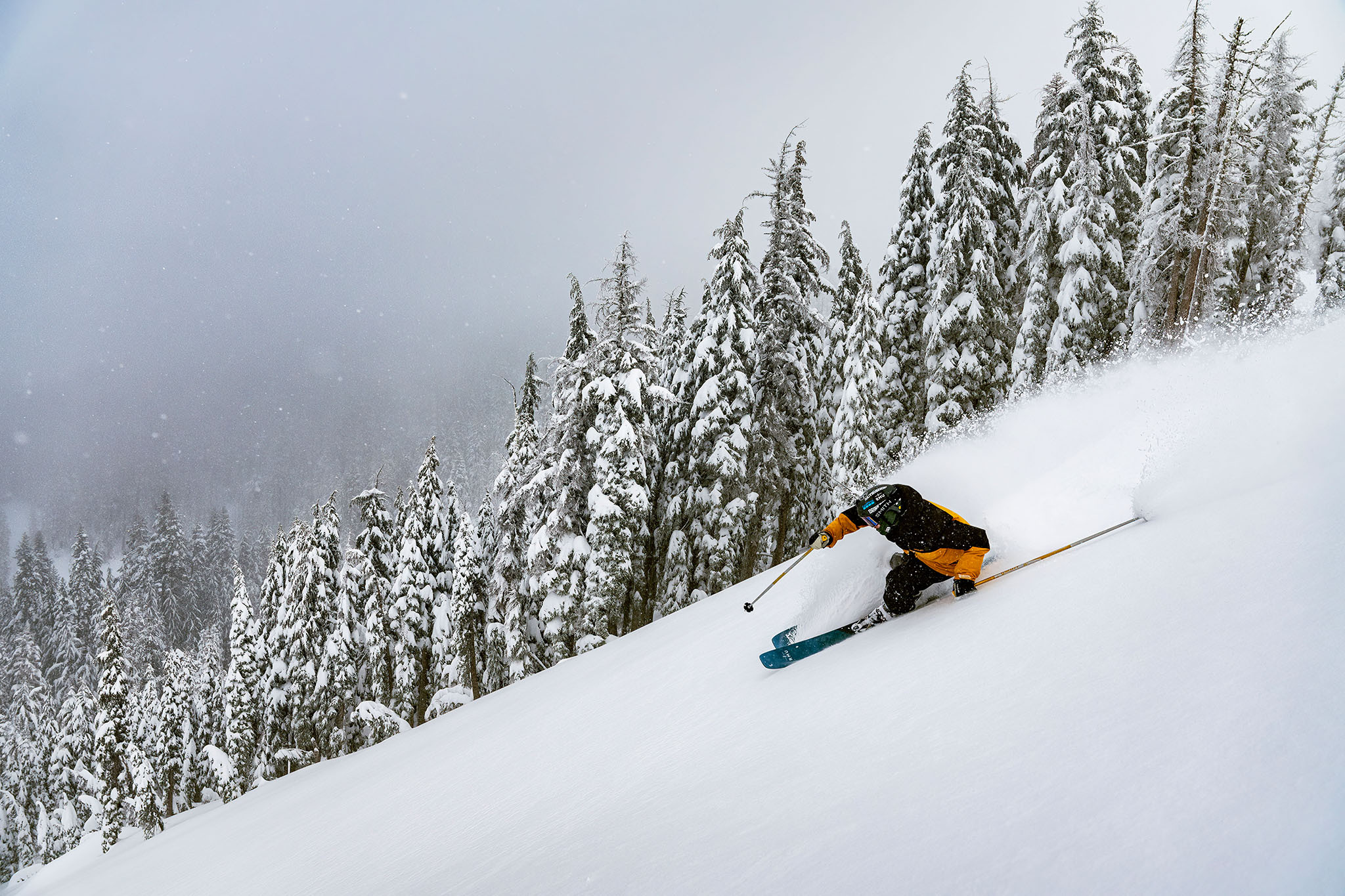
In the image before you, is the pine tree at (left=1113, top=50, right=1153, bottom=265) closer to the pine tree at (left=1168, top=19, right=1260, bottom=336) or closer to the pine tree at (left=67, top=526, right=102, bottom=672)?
the pine tree at (left=1168, top=19, right=1260, bottom=336)

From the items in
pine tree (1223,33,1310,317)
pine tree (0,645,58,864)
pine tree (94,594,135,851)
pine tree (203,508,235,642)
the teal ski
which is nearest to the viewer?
the teal ski

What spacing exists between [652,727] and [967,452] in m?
6.42

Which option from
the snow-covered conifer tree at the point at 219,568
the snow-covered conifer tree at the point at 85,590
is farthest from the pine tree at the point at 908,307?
the snow-covered conifer tree at the point at 219,568

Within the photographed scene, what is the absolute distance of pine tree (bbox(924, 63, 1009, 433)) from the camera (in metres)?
19.2

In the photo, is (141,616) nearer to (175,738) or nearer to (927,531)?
(175,738)

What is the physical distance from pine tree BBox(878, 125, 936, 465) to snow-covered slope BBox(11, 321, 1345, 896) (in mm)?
11668

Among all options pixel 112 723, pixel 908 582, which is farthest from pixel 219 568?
pixel 908 582

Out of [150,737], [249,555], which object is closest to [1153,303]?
[150,737]

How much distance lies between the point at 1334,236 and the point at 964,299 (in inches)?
656

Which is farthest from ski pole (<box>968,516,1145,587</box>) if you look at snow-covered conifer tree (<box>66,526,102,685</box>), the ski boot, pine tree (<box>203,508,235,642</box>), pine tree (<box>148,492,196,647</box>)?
pine tree (<box>203,508,235,642</box>)

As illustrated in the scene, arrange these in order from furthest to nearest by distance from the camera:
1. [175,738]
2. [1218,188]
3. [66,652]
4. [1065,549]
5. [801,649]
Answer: [66,652] → [175,738] → [1218,188] → [801,649] → [1065,549]

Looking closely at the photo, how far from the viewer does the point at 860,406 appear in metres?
19.6

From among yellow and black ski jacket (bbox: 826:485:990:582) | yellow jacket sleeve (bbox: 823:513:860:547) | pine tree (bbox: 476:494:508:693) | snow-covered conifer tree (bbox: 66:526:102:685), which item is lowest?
yellow and black ski jacket (bbox: 826:485:990:582)

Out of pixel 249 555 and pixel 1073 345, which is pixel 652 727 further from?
pixel 249 555
